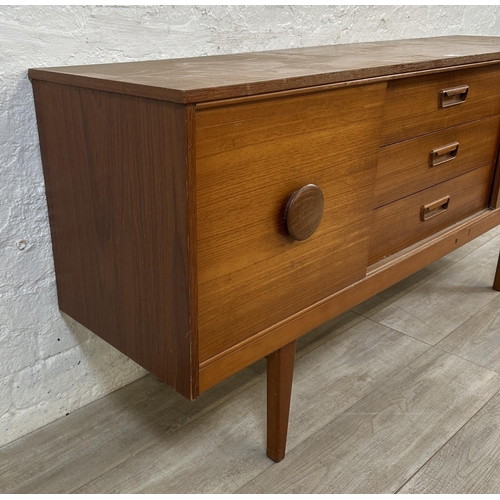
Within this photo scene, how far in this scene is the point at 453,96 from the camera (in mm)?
1282

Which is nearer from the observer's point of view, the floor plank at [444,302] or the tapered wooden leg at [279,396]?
the tapered wooden leg at [279,396]

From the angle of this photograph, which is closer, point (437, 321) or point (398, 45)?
point (398, 45)

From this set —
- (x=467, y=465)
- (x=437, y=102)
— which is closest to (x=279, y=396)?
(x=467, y=465)

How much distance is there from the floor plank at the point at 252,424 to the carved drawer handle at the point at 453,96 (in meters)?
0.64

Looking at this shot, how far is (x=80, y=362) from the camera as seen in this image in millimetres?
1278

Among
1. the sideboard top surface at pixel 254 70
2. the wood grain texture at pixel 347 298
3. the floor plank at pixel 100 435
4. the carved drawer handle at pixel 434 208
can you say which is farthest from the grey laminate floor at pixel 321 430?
the sideboard top surface at pixel 254 70

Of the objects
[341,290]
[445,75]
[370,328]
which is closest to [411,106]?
[445,75]

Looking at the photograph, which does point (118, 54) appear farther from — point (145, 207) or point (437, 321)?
point (437, 321)

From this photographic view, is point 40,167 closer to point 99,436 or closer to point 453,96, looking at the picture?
point 99,436

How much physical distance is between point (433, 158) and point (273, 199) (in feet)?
1.81

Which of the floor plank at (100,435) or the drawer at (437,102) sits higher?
the drawer at (437,102)

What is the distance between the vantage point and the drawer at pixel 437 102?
1128 millimetres

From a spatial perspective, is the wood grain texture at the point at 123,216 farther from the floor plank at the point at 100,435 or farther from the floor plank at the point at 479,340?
the floor plank at the point at 479,340

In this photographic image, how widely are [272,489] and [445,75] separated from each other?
90 cm
